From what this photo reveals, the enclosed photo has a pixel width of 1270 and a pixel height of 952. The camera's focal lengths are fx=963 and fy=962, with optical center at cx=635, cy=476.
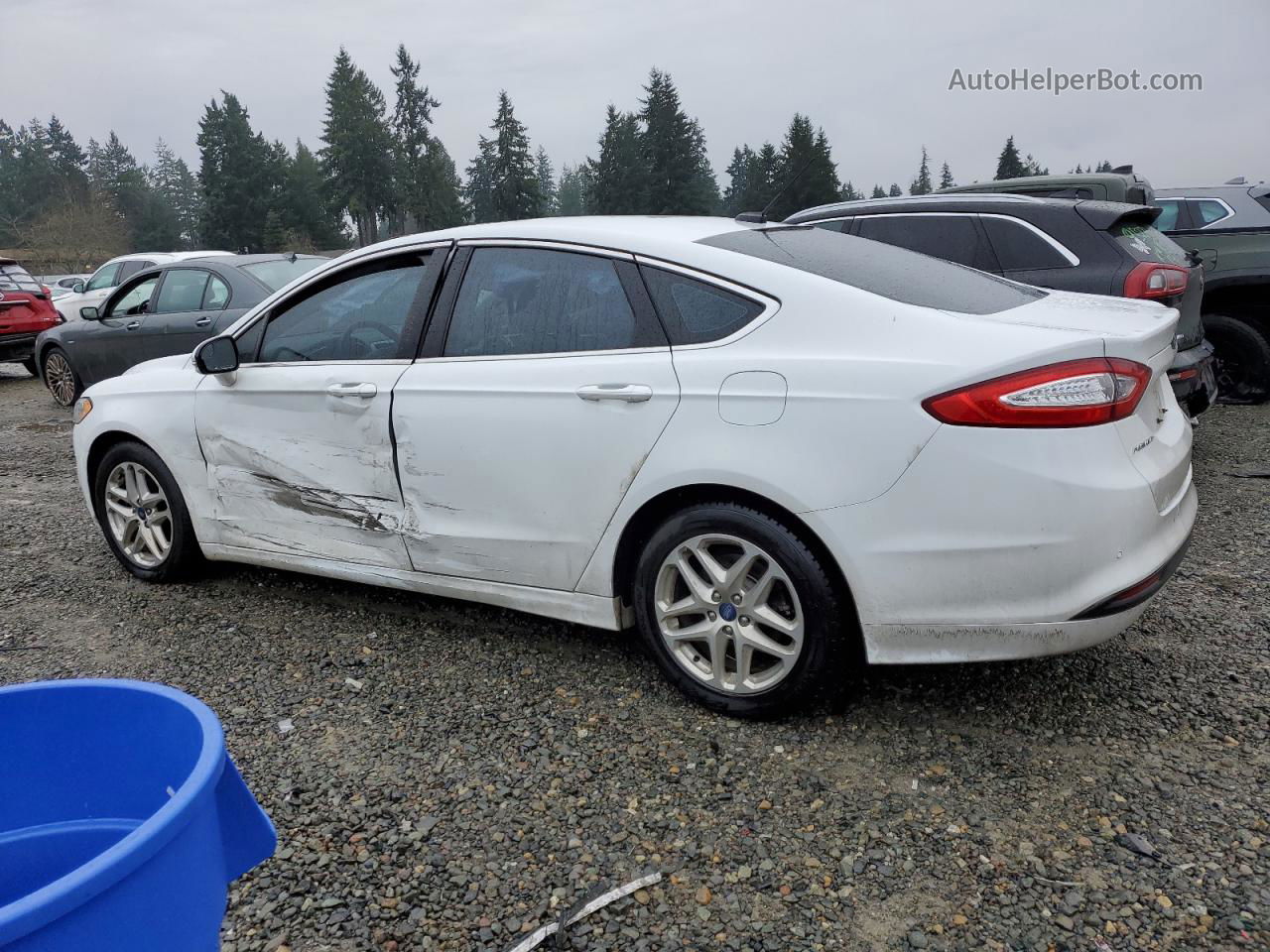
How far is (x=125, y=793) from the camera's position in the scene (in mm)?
1524

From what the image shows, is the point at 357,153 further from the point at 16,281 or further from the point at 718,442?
the point at 718,442

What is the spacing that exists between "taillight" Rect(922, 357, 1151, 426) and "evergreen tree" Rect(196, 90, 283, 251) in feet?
266

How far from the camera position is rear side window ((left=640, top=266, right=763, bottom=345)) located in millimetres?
2961

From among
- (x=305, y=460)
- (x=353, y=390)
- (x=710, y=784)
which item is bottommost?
(x=710, y=784)

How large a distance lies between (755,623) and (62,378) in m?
10.1

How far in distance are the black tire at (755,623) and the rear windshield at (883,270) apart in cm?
80

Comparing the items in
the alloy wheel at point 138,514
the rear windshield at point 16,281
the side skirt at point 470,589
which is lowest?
the side skirt at point 470,589

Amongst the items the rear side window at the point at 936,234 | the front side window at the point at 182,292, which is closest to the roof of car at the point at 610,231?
the rear side window at the point at 936,234

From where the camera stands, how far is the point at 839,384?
8.85ft

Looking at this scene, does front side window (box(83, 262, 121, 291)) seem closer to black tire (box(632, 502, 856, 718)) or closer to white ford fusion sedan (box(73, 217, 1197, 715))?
white ford fusion sedan (box(73, 217, 1197, 715))

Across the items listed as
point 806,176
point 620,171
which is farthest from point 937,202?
point 620,171

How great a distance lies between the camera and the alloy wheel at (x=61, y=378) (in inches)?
406

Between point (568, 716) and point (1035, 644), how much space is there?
1.45 meters

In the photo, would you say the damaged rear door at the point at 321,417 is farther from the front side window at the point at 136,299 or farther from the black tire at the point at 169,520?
the front side window at the point at 136,299
